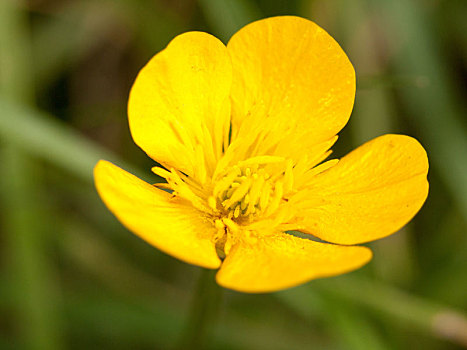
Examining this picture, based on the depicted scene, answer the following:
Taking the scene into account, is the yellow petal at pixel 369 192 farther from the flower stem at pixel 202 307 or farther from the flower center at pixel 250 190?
the flower stem at pixel 202 307

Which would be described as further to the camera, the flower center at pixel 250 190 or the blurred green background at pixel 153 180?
the blurred green background at pixel 153 180

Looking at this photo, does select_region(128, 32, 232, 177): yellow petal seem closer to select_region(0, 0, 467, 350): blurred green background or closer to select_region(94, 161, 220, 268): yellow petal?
select_region(94, 161, 220, 268): yellow petal

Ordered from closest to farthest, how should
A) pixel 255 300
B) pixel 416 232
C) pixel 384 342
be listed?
pixel 384 342 < pixel 255 300 < pixel 416 232

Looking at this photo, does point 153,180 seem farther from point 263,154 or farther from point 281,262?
point 281,262

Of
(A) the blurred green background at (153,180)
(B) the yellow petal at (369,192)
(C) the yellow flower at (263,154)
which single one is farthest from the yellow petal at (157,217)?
(A) the blurred green background at (153,180)

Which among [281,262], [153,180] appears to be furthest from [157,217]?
[153,180]

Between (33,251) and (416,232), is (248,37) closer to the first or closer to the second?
(33,251)

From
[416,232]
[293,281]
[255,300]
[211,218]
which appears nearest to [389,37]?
[416,232]
